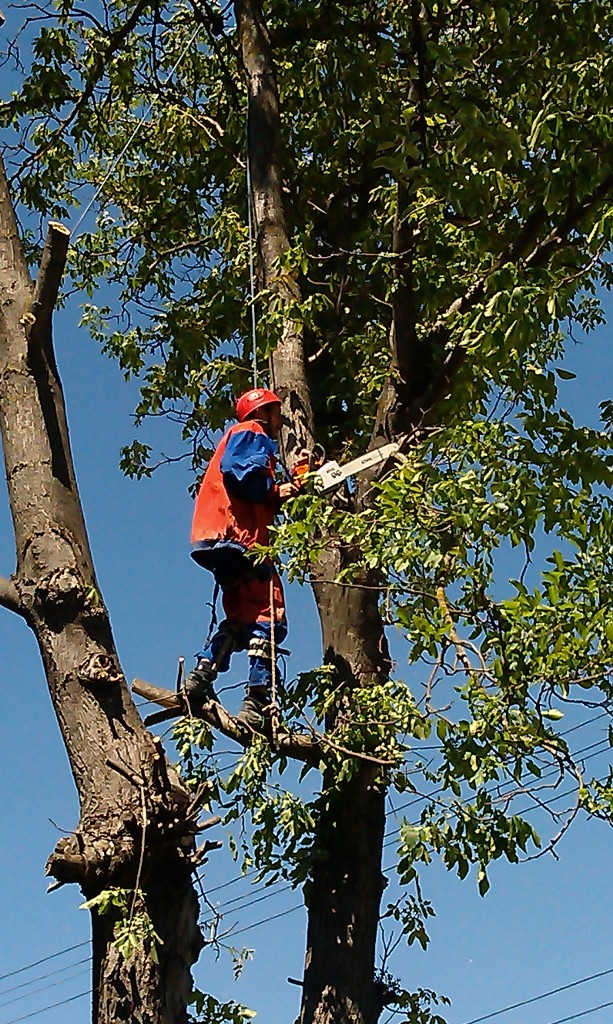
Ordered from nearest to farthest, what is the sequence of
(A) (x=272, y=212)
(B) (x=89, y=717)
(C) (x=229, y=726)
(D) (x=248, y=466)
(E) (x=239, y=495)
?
(B) (x=89, y=717) → (C) (x=229, y=726) → (D) (x=248, y=466) → (E) (x=239, y=495) → (A) (x=272, y=212)

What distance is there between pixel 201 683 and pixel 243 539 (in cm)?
71

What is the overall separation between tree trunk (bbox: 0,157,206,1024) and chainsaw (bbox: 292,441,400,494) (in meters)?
1.10

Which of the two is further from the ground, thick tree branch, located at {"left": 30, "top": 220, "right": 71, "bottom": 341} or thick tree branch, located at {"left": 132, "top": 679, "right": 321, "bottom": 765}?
thick tree branch, located at {"left": 30, "top": 220, "right": 71, "bottom": 341}

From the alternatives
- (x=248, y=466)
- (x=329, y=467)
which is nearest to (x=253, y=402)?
(x=248, y=466)

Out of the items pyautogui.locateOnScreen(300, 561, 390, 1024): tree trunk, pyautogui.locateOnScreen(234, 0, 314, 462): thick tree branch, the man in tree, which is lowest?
pyautogui.locateOnScreen(300, 561, 390, 1024): tree trunk

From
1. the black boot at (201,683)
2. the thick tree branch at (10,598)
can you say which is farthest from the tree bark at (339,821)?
the thick tree branch at (10,598)

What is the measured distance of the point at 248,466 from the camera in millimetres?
6059

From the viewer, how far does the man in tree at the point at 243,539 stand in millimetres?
6059

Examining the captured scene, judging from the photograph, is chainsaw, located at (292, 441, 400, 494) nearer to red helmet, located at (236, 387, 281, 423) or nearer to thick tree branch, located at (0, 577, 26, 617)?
red helmet, located at (236, 387, 281, 423)

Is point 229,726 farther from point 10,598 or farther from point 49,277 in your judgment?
point 49,277

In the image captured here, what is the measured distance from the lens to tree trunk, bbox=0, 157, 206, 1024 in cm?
450

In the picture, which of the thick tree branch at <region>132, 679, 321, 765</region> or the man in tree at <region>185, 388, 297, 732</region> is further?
the man in tree at <region>185, 388, 297, 732</region>

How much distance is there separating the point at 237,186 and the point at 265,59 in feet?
4.69

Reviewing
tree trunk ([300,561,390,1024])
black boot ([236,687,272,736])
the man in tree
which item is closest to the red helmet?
the man in tree
